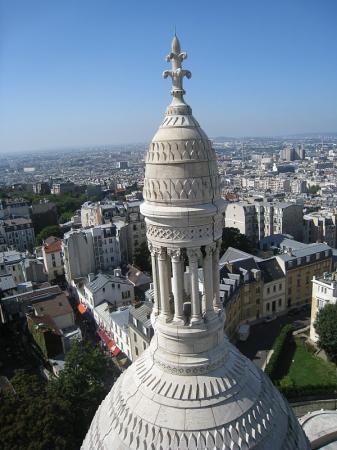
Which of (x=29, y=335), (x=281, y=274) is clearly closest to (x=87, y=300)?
(x=29, y=335)

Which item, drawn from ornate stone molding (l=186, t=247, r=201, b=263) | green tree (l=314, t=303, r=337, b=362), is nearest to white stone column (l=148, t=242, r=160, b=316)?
ornate stone molding (l=186, t=247, r=201, b=263)

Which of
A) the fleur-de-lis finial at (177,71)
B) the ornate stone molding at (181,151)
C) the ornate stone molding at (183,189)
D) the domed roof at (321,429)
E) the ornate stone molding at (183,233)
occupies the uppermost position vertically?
the fleur-de-lis finial at (177,71)

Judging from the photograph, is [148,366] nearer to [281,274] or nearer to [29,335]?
[29,335]

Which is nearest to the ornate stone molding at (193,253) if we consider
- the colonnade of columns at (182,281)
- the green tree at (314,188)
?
the colonnade of columns at (182,281)

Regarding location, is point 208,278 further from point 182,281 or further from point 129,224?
point 129,224

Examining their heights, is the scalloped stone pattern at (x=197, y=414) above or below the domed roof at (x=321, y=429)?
above

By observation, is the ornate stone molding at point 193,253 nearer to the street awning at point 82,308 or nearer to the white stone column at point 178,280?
the white stone column at point 178,280

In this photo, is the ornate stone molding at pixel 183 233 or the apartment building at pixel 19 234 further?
the apartment building at pixel 19 234
